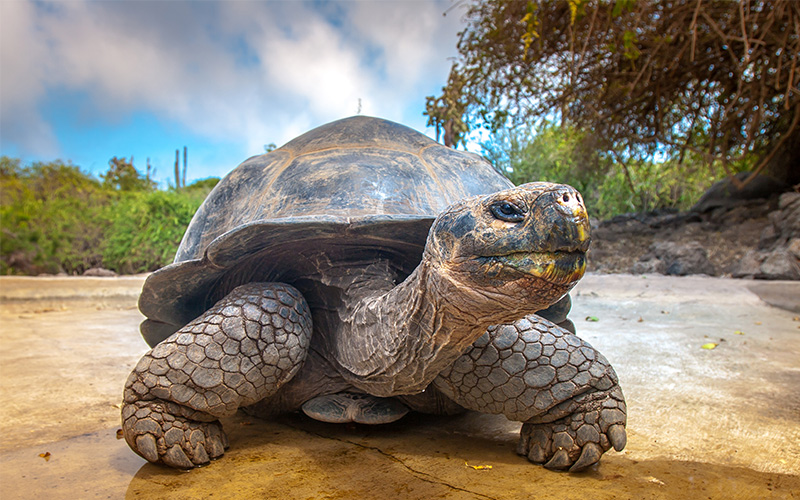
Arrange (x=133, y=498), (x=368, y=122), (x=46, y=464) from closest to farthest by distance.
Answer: (x=133, y=498)
(x=46, y=464)
(x=368, y=122)

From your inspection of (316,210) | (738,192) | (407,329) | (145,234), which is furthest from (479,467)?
(145,234)

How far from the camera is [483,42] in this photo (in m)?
8.08

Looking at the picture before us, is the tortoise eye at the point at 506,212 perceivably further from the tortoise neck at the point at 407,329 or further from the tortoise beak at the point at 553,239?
the tortoise neck at the point at 407,329

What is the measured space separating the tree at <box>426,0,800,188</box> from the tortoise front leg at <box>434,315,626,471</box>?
4.82 m

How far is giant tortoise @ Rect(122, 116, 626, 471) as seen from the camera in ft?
3.84

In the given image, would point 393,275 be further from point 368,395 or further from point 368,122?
point 368,122

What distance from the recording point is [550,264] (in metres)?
1.09

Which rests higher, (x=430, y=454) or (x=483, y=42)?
(x=483, y=42)

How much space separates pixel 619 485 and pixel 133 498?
1.37 metres

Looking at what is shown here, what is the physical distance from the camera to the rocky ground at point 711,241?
6.86 metres

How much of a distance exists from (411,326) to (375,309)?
0.21 metres

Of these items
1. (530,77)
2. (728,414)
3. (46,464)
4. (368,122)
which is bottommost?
(46,464)

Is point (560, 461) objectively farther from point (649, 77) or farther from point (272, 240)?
point (649, 77)

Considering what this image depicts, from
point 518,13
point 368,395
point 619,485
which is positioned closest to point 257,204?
point 368,395
